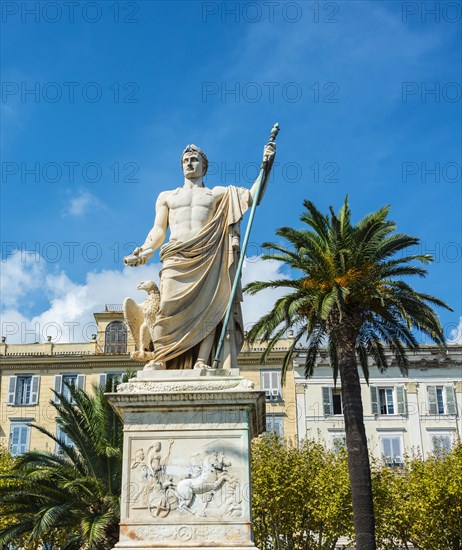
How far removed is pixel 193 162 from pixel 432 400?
128 ft

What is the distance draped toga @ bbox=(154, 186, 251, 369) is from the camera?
1023cm

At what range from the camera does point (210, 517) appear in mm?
8945

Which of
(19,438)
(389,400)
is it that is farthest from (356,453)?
(19,438)

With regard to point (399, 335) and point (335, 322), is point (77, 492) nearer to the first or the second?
point (335, 322)

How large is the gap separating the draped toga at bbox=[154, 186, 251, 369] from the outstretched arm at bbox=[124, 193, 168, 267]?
335 mm

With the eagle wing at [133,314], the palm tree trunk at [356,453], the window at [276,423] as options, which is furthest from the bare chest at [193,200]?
the window at [276,423]

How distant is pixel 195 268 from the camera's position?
10.4 metres

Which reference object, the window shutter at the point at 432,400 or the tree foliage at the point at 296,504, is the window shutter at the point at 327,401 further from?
the tree foliage at the point at 296,504

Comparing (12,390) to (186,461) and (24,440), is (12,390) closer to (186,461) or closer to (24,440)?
(24,440)

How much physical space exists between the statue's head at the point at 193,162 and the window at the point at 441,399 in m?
38.9

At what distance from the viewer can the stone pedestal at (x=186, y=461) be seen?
8922mm

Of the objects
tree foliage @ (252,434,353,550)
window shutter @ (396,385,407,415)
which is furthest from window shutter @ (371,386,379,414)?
tree foliage @ (252,434,353,550)

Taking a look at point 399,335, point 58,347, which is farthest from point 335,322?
point 58,347

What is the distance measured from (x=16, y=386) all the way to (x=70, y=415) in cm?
2895
